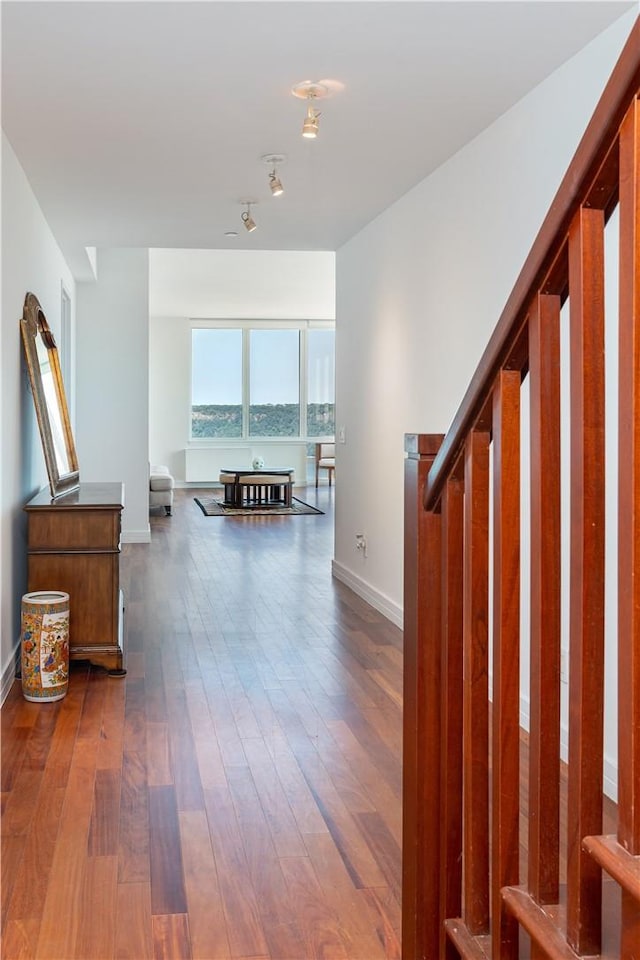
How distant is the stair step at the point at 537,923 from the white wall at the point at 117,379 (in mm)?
7699

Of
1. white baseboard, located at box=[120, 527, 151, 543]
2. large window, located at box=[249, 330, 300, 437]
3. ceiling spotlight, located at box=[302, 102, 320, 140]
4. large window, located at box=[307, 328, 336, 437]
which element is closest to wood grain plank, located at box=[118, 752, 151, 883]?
ceiling spotlight, located at box=[302, 102, 320, 140]

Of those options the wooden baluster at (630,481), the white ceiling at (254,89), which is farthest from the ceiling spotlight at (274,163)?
the wooden baluster at (630,481)

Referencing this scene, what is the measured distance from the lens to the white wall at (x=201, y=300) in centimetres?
1001

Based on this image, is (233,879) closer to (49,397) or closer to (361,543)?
(49,397)

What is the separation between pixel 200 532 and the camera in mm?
9648

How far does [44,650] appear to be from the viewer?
395 centimetres

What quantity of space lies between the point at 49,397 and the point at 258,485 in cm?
668

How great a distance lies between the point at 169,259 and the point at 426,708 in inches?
349

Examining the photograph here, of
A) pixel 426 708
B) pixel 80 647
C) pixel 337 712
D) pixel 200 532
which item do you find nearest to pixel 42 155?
pixel 80 647

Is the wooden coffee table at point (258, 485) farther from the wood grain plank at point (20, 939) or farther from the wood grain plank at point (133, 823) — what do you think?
the wood grain plank at point (20, 939)

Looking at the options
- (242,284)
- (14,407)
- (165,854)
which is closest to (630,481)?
(165,854)

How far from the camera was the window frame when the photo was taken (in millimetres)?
15141

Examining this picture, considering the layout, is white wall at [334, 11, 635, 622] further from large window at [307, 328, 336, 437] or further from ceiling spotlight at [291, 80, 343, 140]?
Result: large window at [307, 328, 336, 437]

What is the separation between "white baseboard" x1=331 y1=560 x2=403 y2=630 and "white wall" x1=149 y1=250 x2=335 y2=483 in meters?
3.84
